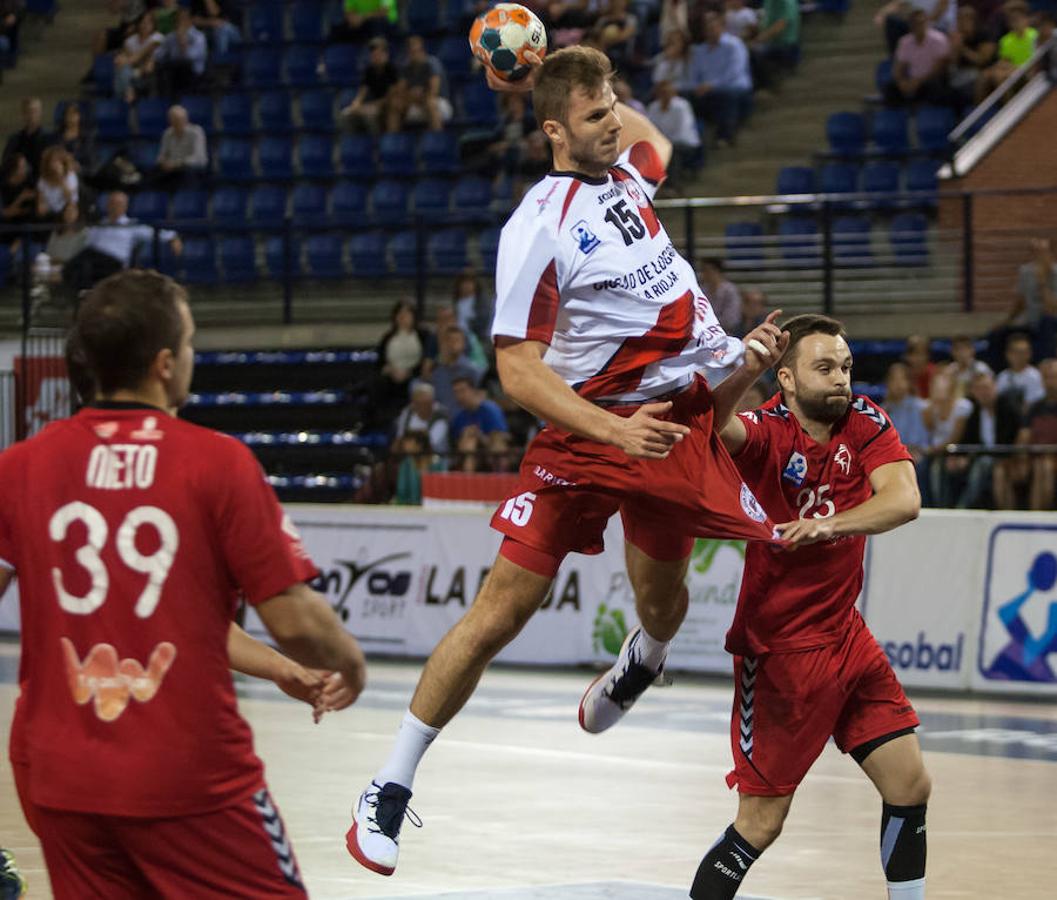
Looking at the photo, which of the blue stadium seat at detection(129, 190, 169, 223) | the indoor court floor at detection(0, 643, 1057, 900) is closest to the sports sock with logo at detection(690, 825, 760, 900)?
the indoor court floor at detection(0, 643, 1057, 900)

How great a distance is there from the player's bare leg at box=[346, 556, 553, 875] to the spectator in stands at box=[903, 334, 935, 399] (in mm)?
10273

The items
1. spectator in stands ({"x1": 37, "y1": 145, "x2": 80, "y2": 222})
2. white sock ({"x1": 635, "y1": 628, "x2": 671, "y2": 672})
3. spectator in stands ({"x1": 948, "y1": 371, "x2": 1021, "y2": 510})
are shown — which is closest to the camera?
white sock ({"x1": 635, "y1": 628, "x2": 671, "y2": 672})

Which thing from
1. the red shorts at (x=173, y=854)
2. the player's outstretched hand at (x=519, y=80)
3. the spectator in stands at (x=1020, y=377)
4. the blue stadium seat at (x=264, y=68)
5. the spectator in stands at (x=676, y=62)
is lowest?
the red shorts at (x=173, y=854)

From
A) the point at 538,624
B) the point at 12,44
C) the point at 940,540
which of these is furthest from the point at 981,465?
the point at 12,44

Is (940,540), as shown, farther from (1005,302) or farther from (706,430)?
(706,430)

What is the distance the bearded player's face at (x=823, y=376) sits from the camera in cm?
673

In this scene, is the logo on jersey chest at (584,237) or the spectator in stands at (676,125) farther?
the spectator in stands at (676,125)

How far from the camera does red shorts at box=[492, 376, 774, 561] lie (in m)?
6.64

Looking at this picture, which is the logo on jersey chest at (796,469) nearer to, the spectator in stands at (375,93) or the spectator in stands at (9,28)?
the spectator in stands at (375,93)

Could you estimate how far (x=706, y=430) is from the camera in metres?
6.75

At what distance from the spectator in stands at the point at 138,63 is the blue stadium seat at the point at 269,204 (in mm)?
2791

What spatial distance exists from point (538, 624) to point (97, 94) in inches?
519

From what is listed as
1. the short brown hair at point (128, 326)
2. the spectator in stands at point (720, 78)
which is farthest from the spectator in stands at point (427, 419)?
the short brown hair at point (128, 326)

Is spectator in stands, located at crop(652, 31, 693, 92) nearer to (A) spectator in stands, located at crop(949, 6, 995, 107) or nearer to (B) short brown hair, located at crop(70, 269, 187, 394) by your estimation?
(A) spectator in stands, located at crop(949, 6, 995, 107)
